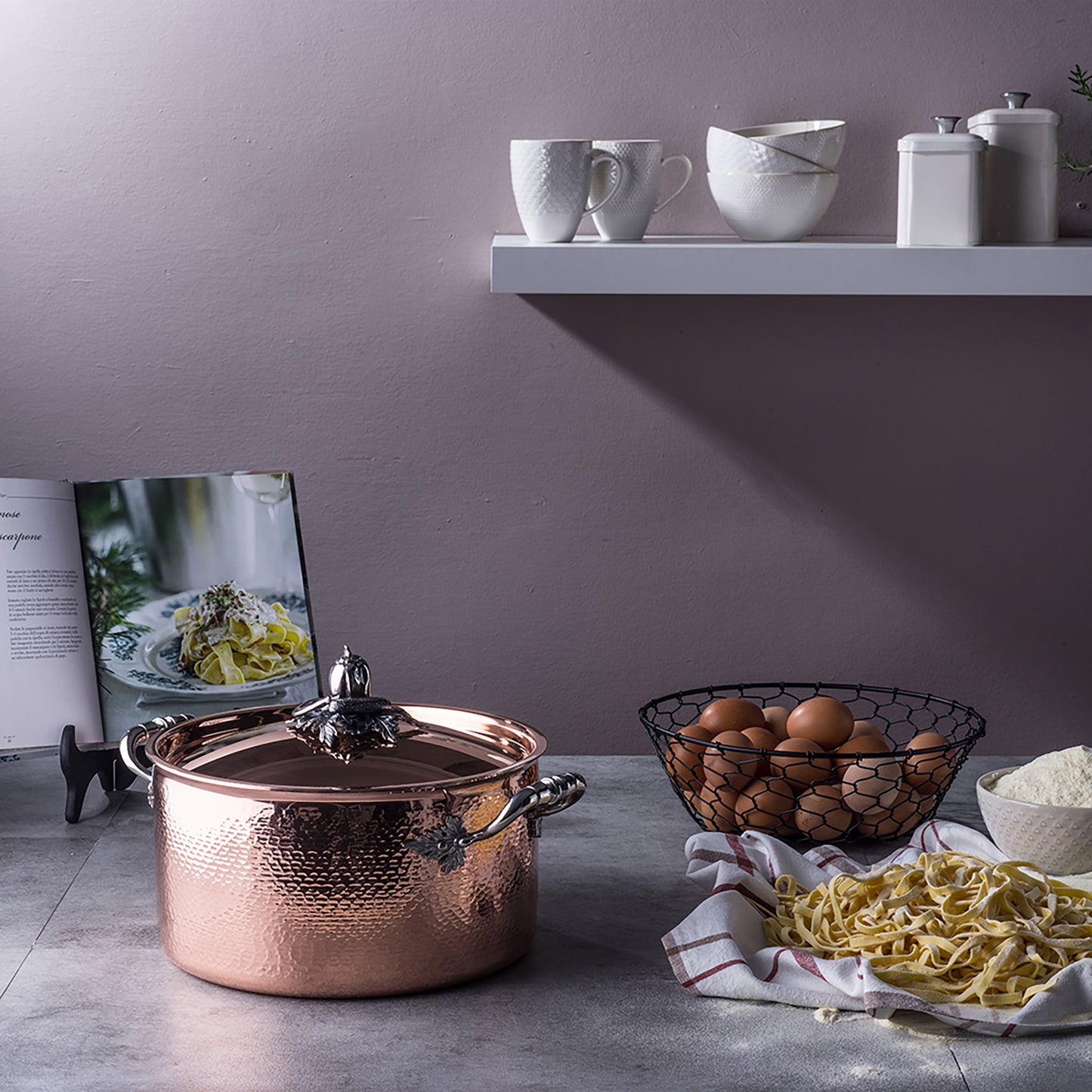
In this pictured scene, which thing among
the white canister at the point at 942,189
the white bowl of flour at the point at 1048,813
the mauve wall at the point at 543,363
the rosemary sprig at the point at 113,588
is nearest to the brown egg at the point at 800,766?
the white bowl of flour at the point at 1048,813

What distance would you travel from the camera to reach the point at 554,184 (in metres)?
1.43

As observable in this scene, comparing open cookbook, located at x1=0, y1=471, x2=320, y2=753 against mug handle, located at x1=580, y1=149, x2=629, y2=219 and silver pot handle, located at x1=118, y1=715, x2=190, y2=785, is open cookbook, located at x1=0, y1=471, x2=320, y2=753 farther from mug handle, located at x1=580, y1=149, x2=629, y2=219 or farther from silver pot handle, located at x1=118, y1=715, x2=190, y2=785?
mug handle, located at x1=580, y1=149, x2=629, y2=219

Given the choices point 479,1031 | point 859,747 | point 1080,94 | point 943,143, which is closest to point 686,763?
point 859,747

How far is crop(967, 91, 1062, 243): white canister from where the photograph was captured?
1504mm

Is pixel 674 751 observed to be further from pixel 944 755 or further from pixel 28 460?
pixel 28 460

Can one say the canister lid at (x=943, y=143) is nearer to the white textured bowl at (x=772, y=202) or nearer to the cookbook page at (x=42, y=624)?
the white textured bowl at (x=772, y=202)

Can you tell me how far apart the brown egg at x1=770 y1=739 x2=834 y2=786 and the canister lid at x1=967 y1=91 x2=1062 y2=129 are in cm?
69

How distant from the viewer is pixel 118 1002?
101 cm

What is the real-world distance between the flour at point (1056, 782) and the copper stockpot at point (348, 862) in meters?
0.44

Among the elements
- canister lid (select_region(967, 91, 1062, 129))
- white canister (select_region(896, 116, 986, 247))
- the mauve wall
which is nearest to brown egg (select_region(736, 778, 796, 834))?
the mauve wall

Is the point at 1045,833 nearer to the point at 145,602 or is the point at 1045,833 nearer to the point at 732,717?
the point at 732,717

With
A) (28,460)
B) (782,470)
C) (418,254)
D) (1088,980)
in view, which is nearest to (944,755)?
(1088,980)

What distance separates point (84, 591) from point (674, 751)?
61 cm

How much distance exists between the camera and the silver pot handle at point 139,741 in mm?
1099
